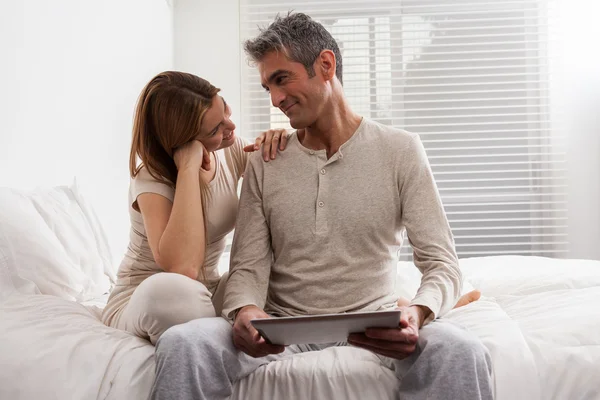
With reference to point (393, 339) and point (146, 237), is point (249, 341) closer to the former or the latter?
point (393, 339)

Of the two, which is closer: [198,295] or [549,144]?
[198,295]

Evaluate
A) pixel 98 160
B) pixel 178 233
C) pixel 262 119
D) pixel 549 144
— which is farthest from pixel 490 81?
pixel 178 233

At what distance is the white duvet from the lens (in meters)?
1.31

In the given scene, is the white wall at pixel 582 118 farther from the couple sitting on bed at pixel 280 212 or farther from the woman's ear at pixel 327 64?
the woman's ear at pixel 327 64

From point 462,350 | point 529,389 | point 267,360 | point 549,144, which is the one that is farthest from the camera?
point 549,144

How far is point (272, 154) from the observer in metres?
1.84

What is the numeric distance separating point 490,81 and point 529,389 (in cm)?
351

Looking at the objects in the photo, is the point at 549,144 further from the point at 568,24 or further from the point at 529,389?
the point at 529,389

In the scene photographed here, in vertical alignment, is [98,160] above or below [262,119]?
below

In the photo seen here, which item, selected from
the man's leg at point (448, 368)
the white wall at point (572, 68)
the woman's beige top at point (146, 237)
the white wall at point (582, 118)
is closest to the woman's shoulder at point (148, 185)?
the woman's beige top at point (146, 237)

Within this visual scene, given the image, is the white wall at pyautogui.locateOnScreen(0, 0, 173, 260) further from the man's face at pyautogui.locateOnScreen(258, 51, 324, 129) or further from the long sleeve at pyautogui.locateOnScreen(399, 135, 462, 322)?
the long sleeve at pyautogui.locateOnScreen(399, 135, 462, 322)

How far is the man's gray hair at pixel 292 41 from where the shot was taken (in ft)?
5.88

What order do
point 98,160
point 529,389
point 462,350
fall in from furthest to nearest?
point 98,160 → point 529,389 → point 462,350

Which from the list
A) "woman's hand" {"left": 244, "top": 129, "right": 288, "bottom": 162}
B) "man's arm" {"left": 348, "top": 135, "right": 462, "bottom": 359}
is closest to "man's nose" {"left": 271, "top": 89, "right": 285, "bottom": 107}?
"woman's hand" {"left": 244, "top": 129, "right": 288, "bottom": 162}
